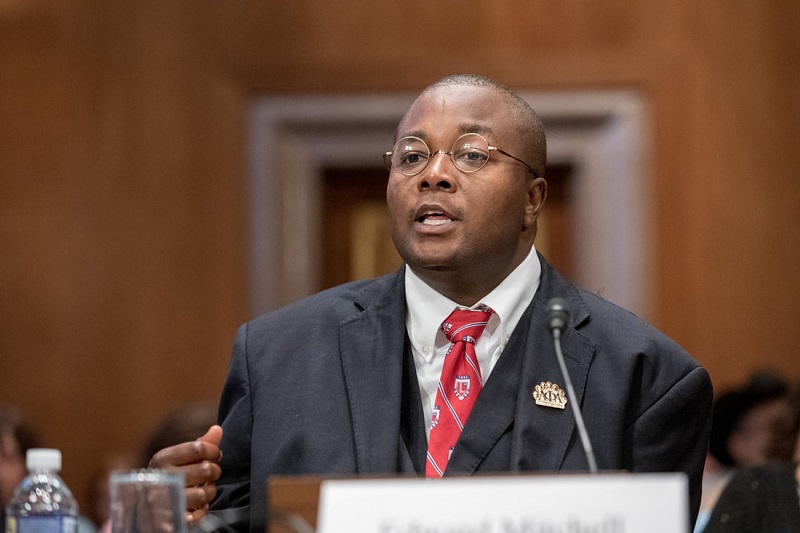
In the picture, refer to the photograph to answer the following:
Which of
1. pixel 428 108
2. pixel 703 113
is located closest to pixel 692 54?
pixel 703 113

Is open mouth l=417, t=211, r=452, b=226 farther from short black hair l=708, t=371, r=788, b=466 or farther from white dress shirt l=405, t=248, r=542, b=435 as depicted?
short black hair l=708, t=371, r=788, b=466

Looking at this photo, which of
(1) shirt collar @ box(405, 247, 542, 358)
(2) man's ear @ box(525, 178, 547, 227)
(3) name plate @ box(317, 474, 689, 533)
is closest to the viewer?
(3) name plate @ box(317, 474, 689, 533)

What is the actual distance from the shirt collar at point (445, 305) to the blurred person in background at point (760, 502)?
39.2 inches

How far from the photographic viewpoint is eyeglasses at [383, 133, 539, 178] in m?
2.96

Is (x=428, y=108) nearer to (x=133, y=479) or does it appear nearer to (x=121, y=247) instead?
(x=133, y=479)

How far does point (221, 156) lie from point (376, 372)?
3.71m

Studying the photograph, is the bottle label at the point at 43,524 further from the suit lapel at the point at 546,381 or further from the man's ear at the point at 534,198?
the man's ear at the point at 534,198

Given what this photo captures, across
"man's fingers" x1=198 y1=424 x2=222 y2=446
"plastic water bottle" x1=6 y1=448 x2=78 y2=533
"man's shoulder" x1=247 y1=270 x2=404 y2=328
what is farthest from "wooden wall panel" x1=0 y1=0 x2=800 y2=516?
"plastic water bottle" x1=6 y1=448 x2=78 y2=533

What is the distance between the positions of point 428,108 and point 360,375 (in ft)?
2.17

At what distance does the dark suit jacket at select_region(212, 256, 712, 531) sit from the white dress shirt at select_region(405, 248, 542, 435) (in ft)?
0.10

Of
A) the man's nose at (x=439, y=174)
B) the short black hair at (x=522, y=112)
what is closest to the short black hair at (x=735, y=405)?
the short black hair at (x=522, y=112)

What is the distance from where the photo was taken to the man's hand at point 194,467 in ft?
8.30

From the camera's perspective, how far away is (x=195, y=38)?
6.50 meters

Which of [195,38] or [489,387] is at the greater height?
[195,38]
